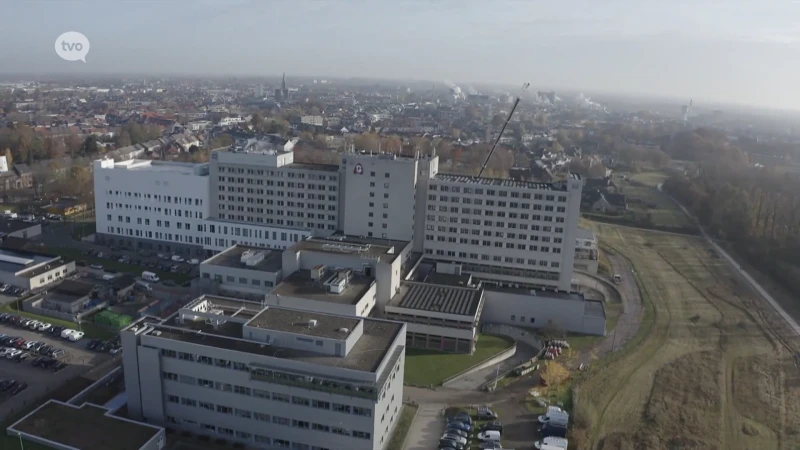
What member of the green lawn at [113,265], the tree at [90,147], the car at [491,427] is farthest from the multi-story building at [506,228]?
the tree at [90,147]

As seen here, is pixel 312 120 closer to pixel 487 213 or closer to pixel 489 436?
pixel 487 213

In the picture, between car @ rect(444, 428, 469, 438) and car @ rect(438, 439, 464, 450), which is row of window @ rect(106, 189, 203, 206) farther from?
car @ rect(438, 439, 464, 450)

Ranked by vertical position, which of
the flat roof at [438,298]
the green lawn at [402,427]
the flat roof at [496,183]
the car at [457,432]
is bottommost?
the green lawn at [402,427]

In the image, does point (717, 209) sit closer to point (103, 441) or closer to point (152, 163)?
point (152, 163)

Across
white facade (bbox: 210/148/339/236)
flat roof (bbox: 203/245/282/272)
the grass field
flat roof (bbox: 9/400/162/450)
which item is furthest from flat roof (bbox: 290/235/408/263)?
the grass field

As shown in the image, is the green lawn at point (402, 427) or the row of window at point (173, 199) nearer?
the green lawn at point (402, 427)

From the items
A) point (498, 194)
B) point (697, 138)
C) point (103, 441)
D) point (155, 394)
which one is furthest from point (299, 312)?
point (697, 138)

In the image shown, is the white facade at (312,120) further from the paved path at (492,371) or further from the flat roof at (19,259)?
the paved path at (492,371)
